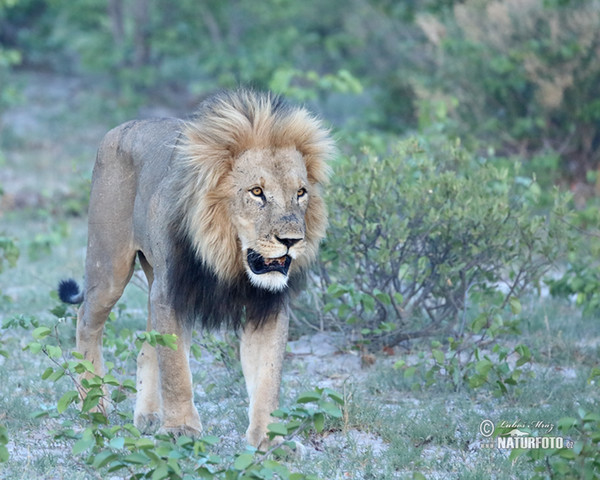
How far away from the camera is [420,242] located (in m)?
5.05

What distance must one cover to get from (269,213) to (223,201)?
0.22m

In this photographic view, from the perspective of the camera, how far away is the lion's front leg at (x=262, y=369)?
3518 millimetres

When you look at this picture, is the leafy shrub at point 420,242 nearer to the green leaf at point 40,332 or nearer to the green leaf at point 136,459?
the green leaf at point 40,332

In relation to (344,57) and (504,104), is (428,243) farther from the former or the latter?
(344,57)

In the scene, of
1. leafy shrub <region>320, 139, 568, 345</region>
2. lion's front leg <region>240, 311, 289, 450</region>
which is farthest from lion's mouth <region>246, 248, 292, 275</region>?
leafy shrub <region>320, 139, 568, 345</region>

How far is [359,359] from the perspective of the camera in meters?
5.10

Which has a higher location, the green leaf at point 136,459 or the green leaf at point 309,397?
the green leaf at point 309,397

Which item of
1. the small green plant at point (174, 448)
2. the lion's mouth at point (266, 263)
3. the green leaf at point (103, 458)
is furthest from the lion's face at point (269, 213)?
the green leaf at point (103, 458)

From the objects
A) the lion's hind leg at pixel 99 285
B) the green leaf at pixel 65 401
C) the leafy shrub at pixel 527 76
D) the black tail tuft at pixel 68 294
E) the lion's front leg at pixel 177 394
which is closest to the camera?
the green leaf at pixel 65 401

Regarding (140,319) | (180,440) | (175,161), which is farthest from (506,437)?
(140,319)

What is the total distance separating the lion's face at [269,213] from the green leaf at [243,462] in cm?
76

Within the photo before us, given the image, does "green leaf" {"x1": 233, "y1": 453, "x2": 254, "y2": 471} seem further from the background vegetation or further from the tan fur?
the tan fur

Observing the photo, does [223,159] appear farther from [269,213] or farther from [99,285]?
[99,285]

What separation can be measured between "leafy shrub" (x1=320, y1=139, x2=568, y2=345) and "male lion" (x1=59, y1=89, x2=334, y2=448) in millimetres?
980
